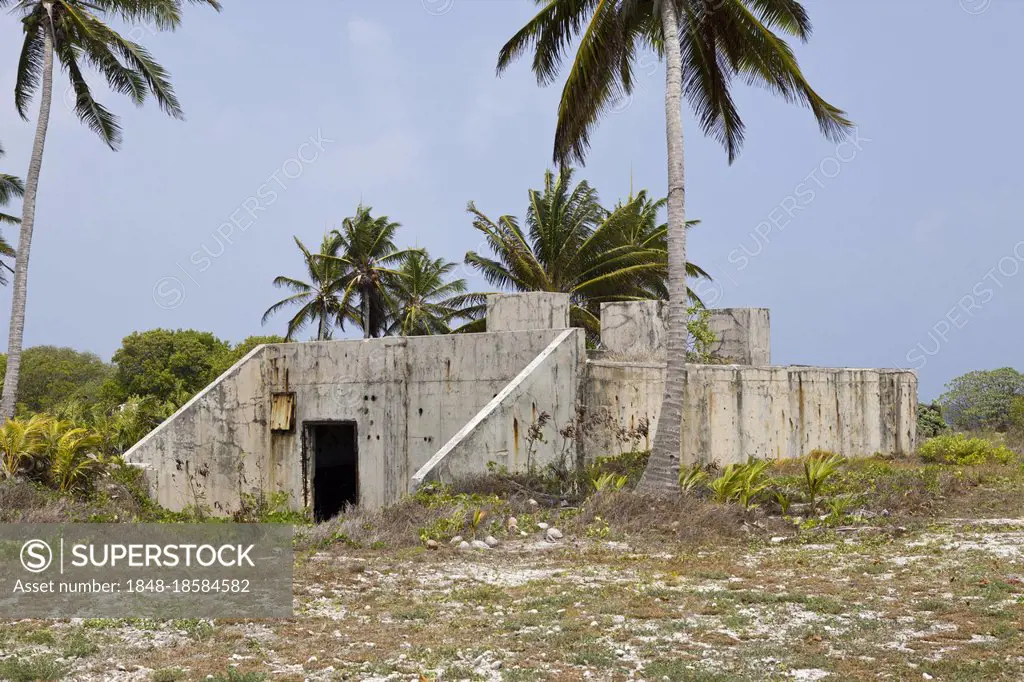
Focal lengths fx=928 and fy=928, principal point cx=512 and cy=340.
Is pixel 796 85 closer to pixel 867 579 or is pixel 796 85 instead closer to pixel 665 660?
pixel 867 579

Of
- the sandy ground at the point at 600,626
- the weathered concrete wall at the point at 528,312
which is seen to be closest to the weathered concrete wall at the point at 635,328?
the weathered concrete wall at the point at 528,312

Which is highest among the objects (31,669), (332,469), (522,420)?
(522,420)

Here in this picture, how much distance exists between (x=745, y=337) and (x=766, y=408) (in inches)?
84.7

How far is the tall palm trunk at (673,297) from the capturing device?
1170 centimetres

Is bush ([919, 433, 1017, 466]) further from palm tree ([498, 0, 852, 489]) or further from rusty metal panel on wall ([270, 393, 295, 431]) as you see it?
rusty metal panel on wall ([270, 393, 295, 431])

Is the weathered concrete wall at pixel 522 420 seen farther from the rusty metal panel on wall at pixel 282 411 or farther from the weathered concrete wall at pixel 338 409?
the rusty metal panel on wall at pixel 282 411

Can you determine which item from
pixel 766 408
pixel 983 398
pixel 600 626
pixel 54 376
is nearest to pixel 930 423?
pixel 983 398

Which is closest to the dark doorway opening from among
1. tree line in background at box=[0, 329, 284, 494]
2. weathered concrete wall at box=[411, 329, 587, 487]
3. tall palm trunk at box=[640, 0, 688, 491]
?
tree line in background at box=[0, 329, 284, 494]

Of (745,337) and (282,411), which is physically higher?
(745,337)

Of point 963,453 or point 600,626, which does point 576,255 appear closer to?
point 963,453

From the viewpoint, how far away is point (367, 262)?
36.7 m

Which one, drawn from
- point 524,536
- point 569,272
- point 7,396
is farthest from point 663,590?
point 569,272

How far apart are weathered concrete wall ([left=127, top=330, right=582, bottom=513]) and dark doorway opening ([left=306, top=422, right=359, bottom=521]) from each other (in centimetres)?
63

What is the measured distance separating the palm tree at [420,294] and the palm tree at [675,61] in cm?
2046
